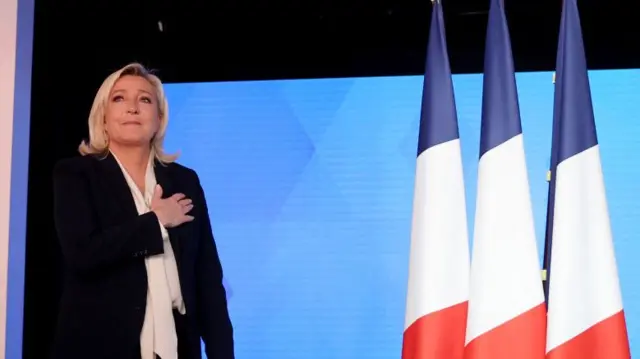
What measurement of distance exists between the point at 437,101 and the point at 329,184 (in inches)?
37.7

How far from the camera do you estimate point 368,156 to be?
3.31m

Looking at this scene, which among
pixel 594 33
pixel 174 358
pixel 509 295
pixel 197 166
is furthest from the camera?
pixel 197 166

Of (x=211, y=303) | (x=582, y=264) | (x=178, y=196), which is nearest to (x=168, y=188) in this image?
(x=178, y=196)

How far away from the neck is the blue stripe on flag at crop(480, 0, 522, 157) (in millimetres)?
979

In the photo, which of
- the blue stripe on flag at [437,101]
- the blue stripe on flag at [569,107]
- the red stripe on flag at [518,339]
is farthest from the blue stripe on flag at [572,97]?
the red stripe on flag at [518,339]

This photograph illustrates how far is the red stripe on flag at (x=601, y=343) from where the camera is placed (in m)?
2.16

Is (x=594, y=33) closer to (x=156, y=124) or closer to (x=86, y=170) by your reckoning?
(x=156, y=124)

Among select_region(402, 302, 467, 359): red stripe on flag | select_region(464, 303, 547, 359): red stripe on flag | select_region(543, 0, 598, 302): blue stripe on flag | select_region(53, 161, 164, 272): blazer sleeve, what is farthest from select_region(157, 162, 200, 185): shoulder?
select_region(543, 0, 598, 302): blue stripe on flag

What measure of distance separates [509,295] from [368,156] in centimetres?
119

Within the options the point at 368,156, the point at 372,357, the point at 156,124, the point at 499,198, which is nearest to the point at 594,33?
the point at 368,156

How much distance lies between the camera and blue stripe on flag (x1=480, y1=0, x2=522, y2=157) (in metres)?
2.35

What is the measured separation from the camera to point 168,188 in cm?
226

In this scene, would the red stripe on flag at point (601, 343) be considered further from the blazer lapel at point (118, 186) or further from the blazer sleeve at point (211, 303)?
the blazer lapel at point (118, 186)

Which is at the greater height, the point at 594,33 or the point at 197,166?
the point at 594,33
